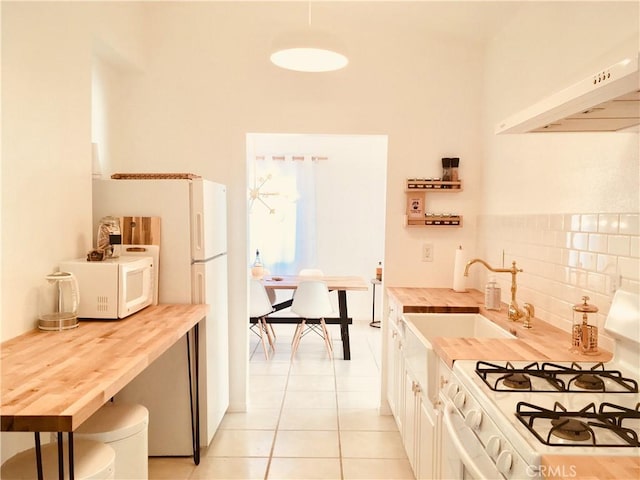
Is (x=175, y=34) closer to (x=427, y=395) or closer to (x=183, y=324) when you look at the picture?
(x=183, y=324)

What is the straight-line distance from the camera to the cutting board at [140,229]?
9.34 feet

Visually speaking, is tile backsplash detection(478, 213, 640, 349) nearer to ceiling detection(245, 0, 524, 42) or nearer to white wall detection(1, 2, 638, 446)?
white wall detection(1, 2, 638, 446)

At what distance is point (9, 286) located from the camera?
79.9 inches

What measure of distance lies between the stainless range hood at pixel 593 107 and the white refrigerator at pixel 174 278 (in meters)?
1.80

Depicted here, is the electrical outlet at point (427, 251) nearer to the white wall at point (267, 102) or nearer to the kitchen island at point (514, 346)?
the white wall at point (267, 102)

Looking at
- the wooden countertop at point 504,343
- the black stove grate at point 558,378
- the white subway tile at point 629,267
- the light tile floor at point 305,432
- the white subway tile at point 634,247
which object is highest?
the white subway tile at point 634,247

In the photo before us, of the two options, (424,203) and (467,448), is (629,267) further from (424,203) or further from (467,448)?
(424,203)

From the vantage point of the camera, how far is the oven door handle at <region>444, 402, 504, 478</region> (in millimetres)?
1278

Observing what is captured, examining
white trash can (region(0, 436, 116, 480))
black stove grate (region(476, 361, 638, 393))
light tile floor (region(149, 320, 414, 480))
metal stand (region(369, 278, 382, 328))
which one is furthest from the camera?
metal stand (region(369, 278, 382, 328))

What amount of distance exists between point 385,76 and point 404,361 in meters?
2.00

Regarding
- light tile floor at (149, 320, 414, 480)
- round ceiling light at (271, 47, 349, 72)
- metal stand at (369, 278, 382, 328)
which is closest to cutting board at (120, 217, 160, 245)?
round ceiling light at (271, 47, 349, 72)

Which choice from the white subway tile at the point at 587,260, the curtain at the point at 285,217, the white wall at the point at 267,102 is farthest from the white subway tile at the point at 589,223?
the curtain at the point at 285,217

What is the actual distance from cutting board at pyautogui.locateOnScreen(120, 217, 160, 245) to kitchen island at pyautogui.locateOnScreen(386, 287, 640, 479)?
1551 millimetres

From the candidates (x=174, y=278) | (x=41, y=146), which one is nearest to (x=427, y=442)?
(x=174, y=278)
